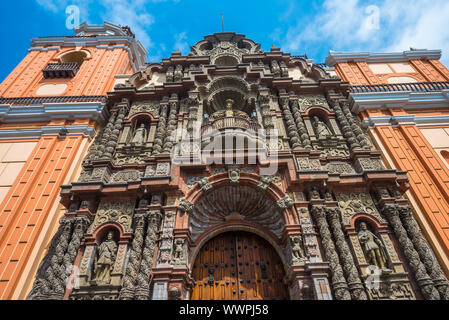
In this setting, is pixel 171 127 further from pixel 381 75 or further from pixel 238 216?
pixel 381 75

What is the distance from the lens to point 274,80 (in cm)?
1231

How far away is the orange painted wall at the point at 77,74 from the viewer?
13898mm

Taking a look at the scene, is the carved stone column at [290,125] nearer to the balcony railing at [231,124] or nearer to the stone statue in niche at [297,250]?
the balcony railing at [231,124]

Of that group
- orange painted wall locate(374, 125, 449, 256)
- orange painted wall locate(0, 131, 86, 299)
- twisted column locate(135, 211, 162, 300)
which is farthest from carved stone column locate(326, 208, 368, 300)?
orange painted wall locate(0, 131, 86, 299)

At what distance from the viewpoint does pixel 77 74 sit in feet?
49.4

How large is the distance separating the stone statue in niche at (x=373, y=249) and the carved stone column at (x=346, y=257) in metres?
0.55

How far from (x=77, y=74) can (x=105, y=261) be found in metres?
12.1

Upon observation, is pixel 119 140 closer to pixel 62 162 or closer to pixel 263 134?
pixel 62 162

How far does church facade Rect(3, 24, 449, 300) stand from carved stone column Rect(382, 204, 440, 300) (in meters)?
0.03

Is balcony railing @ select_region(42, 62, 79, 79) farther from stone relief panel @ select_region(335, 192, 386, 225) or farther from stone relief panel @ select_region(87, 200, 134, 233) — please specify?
stone relief panel @ select_region(335, 192, 386, 225)

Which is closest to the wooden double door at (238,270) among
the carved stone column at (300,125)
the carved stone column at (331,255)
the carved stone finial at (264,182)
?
the carved stone column at (331,255)

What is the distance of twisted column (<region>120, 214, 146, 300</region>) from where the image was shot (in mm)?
6578

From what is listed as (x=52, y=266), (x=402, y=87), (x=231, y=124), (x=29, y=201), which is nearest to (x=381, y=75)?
(x=402, y=87)

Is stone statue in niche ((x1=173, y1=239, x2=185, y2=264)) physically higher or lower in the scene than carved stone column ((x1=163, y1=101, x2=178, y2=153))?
lower
